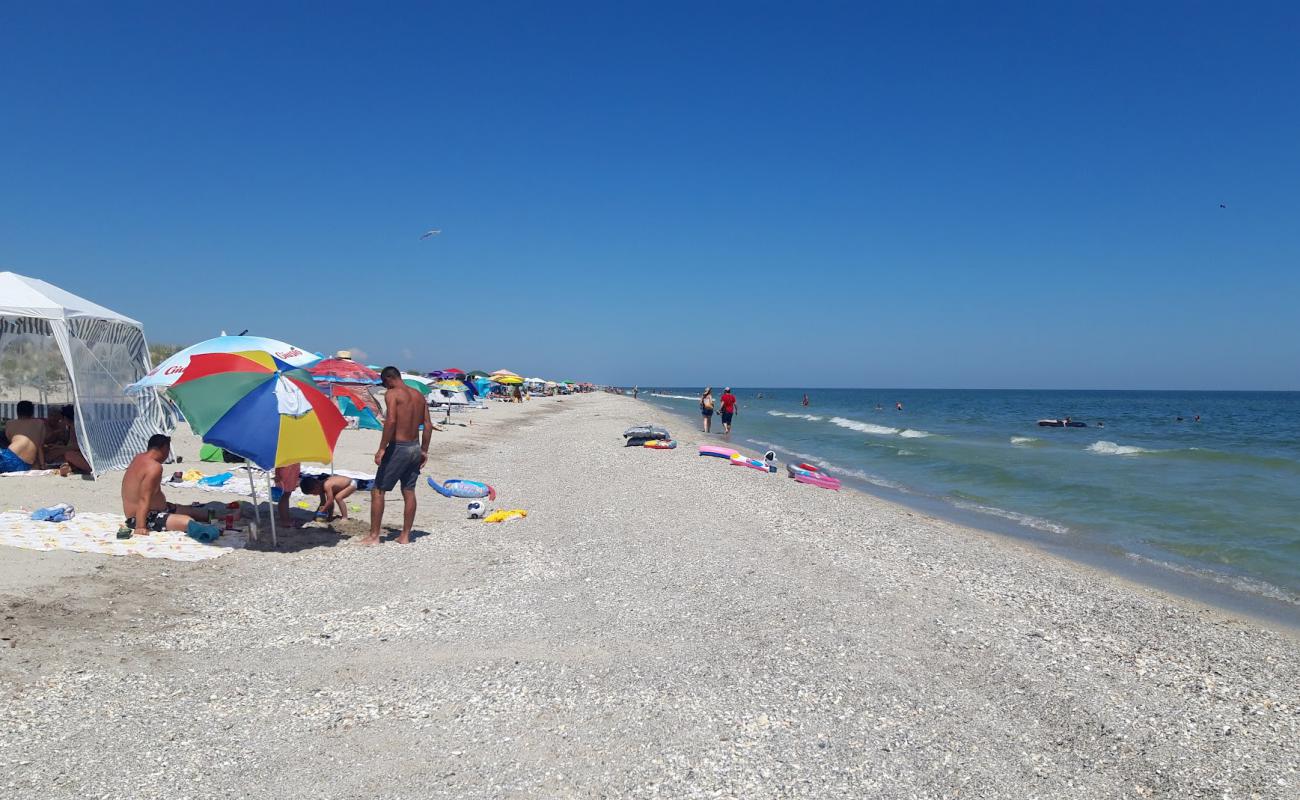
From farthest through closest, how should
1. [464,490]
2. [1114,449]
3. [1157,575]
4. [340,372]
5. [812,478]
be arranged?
1. [1114,449]
2. [812,478]
3. [464,490]
4. [1157,575]
5. [340,372]

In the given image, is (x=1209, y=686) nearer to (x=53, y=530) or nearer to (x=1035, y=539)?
(x=1035, y=539)

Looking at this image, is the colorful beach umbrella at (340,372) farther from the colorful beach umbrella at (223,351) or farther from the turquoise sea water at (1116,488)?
the turquoise sea water at (1116,488)

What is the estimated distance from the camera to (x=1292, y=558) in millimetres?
10711

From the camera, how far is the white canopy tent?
1072 centimetres

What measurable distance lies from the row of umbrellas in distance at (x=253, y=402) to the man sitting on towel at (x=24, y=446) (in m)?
4.83

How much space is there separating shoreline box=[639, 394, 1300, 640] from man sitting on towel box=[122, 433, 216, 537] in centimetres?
1072

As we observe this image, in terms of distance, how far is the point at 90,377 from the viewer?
36.7ft

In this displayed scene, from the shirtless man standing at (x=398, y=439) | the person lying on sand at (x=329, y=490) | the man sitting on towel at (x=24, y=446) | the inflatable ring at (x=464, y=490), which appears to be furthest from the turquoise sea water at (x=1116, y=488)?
the man sitting on towel at (x=24, y=446)

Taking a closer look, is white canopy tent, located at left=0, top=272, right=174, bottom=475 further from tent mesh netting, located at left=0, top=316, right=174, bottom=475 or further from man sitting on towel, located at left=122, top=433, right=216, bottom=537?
man sitting on towel, located at left=122, top=433, right=216, bottom=537

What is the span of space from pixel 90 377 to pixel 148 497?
4658 mm

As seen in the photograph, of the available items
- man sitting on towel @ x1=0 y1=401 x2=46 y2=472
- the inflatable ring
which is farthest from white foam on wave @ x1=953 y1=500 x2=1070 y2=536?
man sitting on towel @ x1=0 y1=401 x2=46 y2=472

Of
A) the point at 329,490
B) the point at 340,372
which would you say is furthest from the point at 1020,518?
the point at 340,372

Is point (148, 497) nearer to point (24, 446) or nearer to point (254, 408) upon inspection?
point (254, 408)

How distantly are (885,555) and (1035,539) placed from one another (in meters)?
4.31
